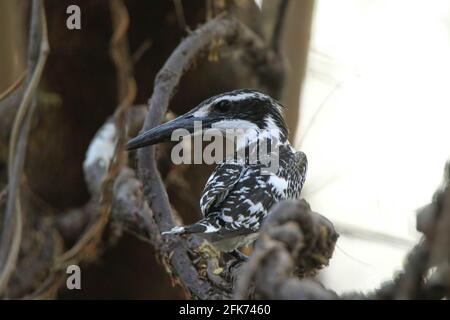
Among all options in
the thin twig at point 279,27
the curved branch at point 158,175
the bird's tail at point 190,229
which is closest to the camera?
the bird's tail at point 190,229

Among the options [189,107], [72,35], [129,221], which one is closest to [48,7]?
[72,35]

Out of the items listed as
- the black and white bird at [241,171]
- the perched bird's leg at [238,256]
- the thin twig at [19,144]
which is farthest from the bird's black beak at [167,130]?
the thin twig at [19,144]

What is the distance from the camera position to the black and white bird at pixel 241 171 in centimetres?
141

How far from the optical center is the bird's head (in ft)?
5.25

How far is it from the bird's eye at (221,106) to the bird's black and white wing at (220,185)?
0.14 m

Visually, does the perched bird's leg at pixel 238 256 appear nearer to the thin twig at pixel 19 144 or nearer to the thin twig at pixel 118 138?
the thin twig at pixel 118 138

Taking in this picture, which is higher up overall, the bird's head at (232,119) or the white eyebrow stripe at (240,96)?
the white eyebrow stripe at (240,96)

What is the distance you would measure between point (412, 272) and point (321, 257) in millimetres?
366

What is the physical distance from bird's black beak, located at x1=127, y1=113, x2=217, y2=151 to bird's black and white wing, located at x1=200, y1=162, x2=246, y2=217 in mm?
109

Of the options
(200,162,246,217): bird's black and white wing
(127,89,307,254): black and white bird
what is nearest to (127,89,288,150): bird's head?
(127,89,307,254): black and white bird

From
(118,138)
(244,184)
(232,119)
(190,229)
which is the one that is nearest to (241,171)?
(244,184)

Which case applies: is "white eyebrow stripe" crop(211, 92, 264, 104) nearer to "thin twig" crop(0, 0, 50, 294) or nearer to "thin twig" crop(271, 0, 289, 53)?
"thin twig" crop(0, 0, 50, 294)
